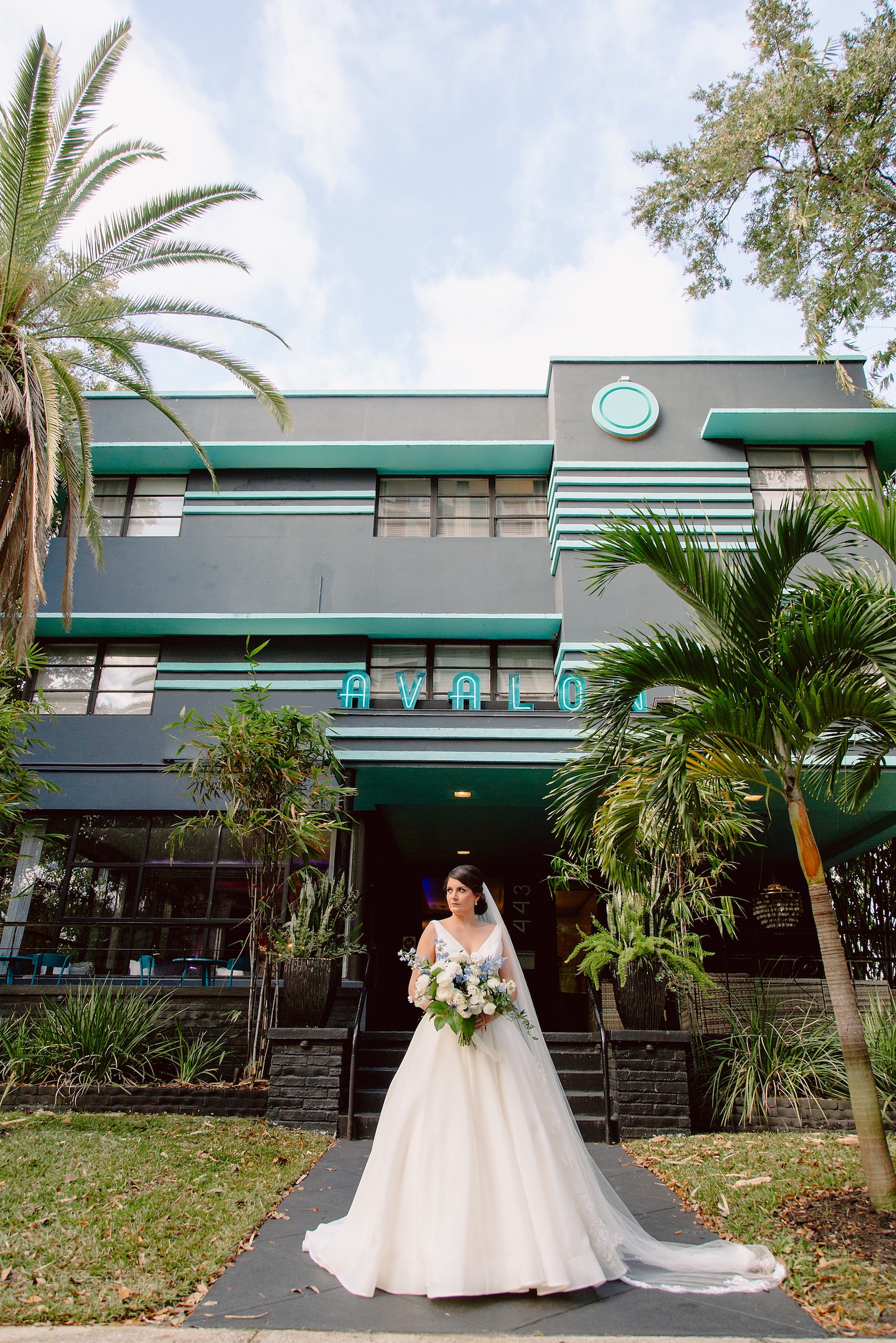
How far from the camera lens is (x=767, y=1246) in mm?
4375

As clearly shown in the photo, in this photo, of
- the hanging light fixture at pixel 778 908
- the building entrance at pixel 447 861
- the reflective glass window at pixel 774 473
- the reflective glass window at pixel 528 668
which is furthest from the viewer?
the reflective glass window at pixel 774 473

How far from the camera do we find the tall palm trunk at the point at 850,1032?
461 cm

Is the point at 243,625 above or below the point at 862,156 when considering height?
below

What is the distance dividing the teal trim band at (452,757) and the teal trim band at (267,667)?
354 centimetres

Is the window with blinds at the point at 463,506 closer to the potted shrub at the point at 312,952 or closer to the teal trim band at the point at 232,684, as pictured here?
the teal trim band at the point at 232,684

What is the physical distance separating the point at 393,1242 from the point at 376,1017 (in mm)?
8916

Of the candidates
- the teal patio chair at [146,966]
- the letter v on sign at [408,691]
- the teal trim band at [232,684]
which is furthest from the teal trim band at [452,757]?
the teal patio chair at [146,966]

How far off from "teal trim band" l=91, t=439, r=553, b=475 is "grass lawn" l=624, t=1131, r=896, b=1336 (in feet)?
35.0

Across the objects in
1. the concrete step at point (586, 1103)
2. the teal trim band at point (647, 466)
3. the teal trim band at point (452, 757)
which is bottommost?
the concrete step at point (586, 1103)

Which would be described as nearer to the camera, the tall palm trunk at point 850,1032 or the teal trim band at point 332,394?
the tall palm trunk at point 850,1032

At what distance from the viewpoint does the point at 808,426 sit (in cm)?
1412

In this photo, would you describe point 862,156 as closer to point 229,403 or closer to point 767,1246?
point 229,403

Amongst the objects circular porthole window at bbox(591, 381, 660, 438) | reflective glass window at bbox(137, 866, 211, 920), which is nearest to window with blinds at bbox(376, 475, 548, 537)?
circular porthole window at bbox(591, 381, 660, 438)

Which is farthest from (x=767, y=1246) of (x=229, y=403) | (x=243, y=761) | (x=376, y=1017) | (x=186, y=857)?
(x=229, y=403)
